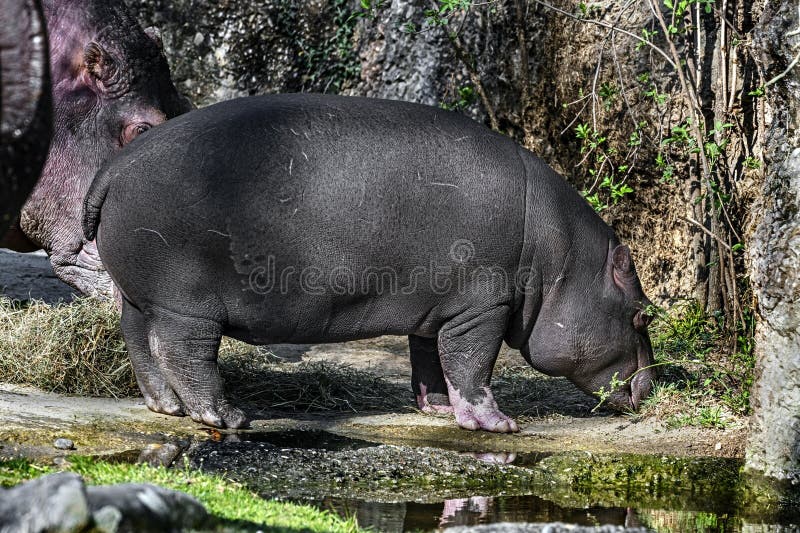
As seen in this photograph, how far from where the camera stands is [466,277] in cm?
653

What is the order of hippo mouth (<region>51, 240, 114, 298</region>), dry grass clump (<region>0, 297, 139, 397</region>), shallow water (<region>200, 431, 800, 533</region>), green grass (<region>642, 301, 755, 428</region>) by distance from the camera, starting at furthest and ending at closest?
hippo mouth (<region>51, 240, 114, 298</region>) → dry grass clump (<region>0, 297, 139, 397</region>) → green grass (<region>642, 301, 755, 428</region>) → shallow water (<region>200, 431, 800, 533</region>)

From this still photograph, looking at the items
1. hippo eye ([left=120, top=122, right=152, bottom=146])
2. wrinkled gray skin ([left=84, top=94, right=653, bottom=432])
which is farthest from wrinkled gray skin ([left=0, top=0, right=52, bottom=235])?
hippo eye ([left=120, top=122, right=152, bottom=146])

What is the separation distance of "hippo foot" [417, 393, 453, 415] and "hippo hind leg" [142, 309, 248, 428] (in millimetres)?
1260

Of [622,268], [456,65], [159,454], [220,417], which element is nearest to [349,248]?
[220,417]

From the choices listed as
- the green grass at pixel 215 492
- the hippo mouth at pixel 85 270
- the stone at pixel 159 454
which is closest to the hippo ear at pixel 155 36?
the hippo mouth at pixel 85 270

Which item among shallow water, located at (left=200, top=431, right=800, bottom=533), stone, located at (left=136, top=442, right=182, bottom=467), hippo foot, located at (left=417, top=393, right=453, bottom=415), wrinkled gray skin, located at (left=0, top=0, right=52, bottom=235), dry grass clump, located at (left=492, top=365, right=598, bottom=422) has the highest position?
wrinkled gray skin, located at (left=0, top=0, right=52, bottom=235)

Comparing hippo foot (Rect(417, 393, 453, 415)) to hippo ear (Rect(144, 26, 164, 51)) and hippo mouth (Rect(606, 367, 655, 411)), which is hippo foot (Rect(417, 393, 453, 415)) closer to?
hippo mouth (Rect(606, 367, 655, 411))

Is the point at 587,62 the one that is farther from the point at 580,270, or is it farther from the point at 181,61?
Answer: the point at 181,61

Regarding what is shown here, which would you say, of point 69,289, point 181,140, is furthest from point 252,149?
point 69,289

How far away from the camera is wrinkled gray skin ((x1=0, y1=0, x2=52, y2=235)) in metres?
3.32

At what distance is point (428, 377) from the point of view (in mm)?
7086

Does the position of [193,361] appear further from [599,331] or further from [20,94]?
[20,94]

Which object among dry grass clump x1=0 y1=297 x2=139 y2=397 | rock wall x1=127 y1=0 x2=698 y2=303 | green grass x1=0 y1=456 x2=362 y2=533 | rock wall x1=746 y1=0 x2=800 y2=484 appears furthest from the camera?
rock wall x1=127 y1=0 x2=698 y2=303

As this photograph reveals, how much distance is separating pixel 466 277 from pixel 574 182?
327 cm
